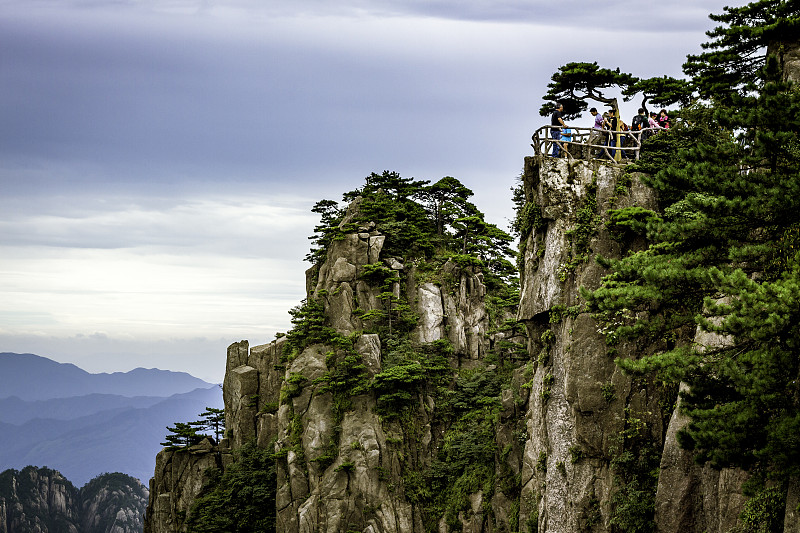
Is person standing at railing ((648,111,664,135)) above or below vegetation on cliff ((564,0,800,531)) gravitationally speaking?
above

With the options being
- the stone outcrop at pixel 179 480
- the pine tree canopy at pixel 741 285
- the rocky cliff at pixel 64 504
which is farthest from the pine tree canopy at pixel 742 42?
the rocky cliff at pixel 64 504

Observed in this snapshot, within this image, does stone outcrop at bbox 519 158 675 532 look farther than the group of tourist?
No

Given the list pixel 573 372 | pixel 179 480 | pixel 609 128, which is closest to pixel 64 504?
pixel 179 480

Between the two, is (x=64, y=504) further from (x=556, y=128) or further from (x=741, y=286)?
(x=741, y=286)

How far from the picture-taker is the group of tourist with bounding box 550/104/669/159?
27.8 meters

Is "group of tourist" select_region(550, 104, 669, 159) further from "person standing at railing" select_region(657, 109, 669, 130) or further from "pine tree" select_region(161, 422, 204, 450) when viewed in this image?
"pine tree" select_region(161, 422, 204, 450)

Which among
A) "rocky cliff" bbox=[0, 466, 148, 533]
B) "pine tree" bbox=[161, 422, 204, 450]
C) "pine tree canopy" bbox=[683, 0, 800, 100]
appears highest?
"pine tree canopy" bbox=[683, 0, 800, 100]

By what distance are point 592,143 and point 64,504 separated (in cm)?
17793

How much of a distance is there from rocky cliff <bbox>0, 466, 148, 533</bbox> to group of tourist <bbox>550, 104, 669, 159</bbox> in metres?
162

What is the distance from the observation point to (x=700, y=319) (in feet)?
42.3

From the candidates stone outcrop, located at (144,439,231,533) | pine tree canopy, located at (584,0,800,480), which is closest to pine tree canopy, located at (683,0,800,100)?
pine tree canopy, located at (584,0,800,480)

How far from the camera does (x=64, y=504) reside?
164 meters

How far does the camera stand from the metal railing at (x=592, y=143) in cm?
2811

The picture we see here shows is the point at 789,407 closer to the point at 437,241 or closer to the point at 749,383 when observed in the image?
the point at 749,383
